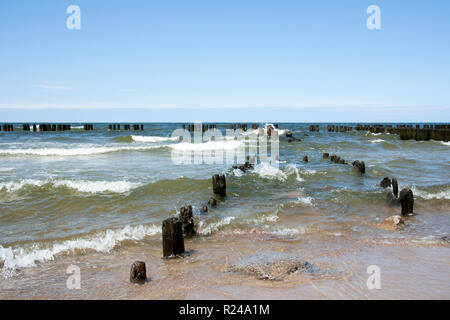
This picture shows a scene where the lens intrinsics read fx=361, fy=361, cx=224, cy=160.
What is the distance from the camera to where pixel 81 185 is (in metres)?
11.6

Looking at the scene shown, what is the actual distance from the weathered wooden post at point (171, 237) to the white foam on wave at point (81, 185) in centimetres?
585

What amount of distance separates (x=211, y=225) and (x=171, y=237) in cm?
200

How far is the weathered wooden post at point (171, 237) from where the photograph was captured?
5824 millimetres

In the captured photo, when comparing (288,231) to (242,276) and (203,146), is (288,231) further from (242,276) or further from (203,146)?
(203,146)

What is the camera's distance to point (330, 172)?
598 inches

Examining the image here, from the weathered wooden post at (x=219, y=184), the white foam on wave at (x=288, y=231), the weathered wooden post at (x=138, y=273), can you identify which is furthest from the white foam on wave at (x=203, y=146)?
the weathered wooden post at (x=138, y=273)

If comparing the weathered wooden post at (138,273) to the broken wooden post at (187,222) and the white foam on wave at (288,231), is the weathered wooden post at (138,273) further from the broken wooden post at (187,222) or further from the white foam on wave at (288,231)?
the white foam on wave at (288,231)

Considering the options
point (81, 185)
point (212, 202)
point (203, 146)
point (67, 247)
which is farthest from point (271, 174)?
point (203, 146)

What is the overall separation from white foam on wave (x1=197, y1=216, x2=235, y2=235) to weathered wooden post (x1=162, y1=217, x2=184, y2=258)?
145 cm

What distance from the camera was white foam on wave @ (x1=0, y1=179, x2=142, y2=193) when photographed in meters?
11.3

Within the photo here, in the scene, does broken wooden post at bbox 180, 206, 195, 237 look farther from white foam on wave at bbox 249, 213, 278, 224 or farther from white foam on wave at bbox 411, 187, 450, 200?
white foam on wave at bbox 411, 187, 450, 200

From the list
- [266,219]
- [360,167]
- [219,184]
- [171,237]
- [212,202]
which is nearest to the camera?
[171,237]
